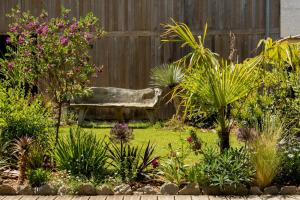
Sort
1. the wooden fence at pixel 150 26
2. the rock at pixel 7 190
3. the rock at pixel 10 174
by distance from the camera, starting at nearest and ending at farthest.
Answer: the rock at pixel 7 190, the rock at pixel 10 174, the wooden fence at pixel 150 26

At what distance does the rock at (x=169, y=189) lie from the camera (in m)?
6.87

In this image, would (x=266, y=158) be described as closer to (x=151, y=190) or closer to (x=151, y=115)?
(x=151, y=190)

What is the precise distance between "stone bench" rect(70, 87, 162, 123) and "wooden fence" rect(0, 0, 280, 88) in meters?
1.29

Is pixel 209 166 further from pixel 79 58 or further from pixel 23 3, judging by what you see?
pixel 23 3

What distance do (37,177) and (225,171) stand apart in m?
2.39

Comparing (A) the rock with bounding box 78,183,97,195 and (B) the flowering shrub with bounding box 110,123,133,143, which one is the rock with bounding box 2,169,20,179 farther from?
(B) the flowering shrub with bounding box 110,123,133,143

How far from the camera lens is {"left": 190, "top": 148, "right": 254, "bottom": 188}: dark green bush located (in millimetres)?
6785

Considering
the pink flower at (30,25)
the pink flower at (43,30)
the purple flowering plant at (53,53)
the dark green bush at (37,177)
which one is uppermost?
the pink flower at (30,25)

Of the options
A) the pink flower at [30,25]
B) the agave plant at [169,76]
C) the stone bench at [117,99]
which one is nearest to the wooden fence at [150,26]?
the stone bench at [117,99]

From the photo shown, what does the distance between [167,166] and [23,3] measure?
11764 millimetres

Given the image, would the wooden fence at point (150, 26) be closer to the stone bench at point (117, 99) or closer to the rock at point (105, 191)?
the stone bench at point (117, 99)

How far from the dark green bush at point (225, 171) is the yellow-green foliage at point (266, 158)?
12cm

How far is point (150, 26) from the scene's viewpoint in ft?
54.9

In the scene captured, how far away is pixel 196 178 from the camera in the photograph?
695cm
